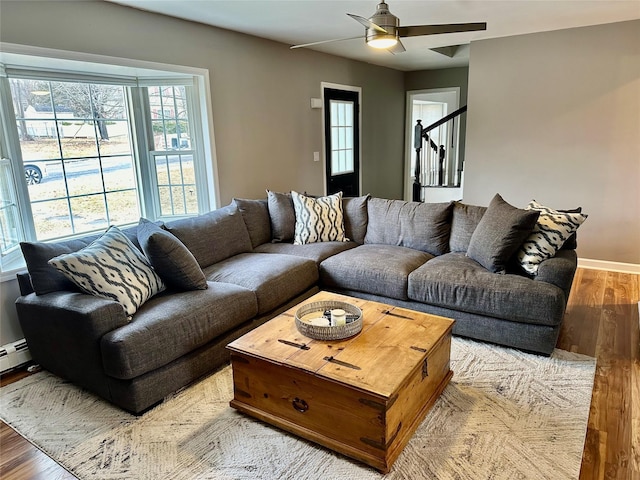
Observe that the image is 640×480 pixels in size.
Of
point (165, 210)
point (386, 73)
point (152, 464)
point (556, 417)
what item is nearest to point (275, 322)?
point (152, 464)

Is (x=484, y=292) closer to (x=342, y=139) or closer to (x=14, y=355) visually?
(x=14, y=355)

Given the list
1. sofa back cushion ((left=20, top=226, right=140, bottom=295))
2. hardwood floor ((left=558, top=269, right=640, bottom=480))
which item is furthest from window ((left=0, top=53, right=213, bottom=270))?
hardwood floor ((left=558, top=269, right=640, bottom=480))

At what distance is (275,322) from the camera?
2.40 metres

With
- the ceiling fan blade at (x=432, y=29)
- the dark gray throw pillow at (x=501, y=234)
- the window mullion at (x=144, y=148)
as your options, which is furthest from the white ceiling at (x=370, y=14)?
the dark gray throw pillow at (x=501, y=234)

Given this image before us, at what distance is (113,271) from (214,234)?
42.0 inches

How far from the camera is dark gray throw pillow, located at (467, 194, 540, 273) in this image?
9.45 ft

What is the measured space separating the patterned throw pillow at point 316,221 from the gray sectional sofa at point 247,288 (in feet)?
0.29

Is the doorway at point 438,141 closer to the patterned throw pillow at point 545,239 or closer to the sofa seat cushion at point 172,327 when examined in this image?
the patterned throw pillow at point 545,239

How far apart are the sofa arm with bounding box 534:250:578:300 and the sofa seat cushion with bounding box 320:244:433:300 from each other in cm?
86

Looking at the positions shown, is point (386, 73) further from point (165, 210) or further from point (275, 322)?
point (275, 322)

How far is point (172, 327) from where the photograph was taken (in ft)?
7.73

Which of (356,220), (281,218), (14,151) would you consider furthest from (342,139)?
(14,151)

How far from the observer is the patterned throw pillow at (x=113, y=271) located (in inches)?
93.4

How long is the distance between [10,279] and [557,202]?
4916 millimetres
